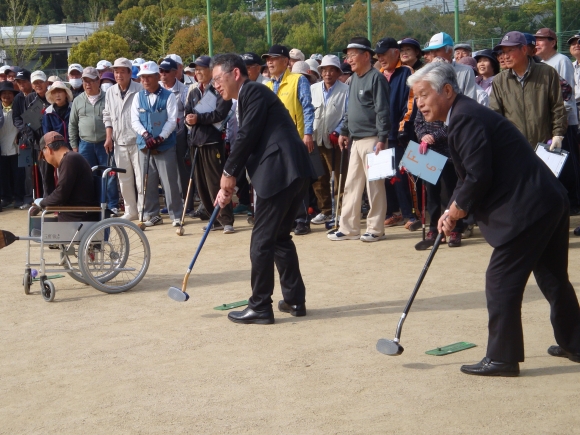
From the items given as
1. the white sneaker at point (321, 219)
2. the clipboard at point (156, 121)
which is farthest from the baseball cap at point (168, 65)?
the white sneaker at point (321, 219)

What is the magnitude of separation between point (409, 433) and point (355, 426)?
0.91ft

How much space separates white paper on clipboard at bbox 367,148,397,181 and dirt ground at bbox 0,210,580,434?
0.94 m

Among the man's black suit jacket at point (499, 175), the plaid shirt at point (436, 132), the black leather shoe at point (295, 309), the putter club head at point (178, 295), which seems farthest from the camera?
the plaid shirt at point (436, 132)

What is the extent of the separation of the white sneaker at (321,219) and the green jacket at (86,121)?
3257mm

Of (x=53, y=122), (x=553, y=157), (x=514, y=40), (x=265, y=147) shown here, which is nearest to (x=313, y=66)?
(x=53, y=122)

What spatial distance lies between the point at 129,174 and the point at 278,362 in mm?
6575

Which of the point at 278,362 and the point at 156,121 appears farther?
the point at 156,121

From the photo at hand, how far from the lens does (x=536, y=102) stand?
8.09 metres

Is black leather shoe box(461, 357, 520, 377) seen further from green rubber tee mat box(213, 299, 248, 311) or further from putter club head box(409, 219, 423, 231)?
putter club head box(409, 219, 423, 231)

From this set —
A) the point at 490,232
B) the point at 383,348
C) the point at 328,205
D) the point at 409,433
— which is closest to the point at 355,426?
the point at 409,433

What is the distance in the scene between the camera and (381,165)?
8625 millimetres

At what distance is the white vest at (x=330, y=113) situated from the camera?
10.1m

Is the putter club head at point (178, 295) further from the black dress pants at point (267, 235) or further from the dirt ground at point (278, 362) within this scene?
the black dress pants at point (267, 235)

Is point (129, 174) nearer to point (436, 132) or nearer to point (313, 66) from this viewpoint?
point (313, 66)
